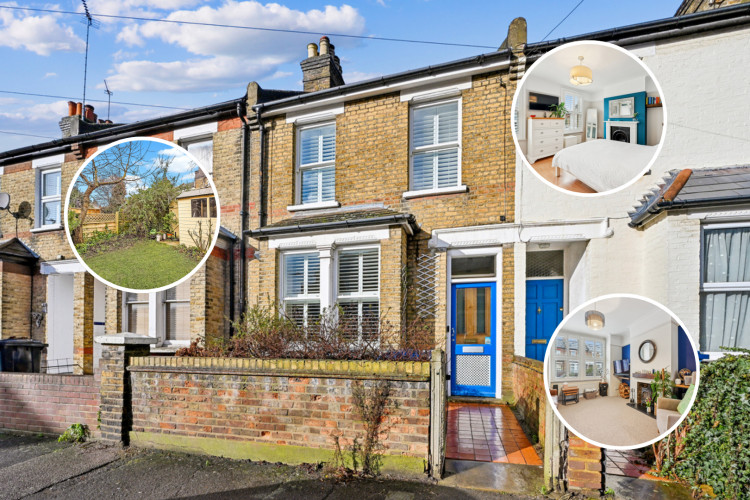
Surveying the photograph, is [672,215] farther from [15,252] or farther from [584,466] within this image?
[15,252]

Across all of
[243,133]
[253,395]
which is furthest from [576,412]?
[243,133]

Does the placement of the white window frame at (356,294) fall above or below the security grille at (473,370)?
above

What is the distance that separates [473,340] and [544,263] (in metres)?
1.95

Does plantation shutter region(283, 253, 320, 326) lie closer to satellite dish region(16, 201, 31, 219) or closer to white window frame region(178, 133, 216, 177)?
white window frame region(178, 133, 216, 177)

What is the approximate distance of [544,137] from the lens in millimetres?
3789

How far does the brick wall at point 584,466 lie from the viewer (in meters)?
4.03

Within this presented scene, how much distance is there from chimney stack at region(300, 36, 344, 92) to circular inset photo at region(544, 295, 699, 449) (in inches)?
360

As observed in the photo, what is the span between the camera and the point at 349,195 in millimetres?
9062

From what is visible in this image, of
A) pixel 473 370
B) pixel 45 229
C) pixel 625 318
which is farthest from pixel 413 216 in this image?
pixel 45 229

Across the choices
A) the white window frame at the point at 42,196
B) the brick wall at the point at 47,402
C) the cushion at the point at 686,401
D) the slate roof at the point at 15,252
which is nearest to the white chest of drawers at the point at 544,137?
the cushion at the point at 686,401

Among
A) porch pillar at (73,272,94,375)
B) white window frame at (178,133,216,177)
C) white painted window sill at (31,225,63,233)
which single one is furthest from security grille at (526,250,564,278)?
white painted window sill at (31,225,63,233)

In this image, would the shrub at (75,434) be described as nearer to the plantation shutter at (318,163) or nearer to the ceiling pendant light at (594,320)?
the plantation shutter at (318,163)

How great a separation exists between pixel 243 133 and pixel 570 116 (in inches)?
319

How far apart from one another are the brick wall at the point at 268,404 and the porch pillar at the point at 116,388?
0.10 m
